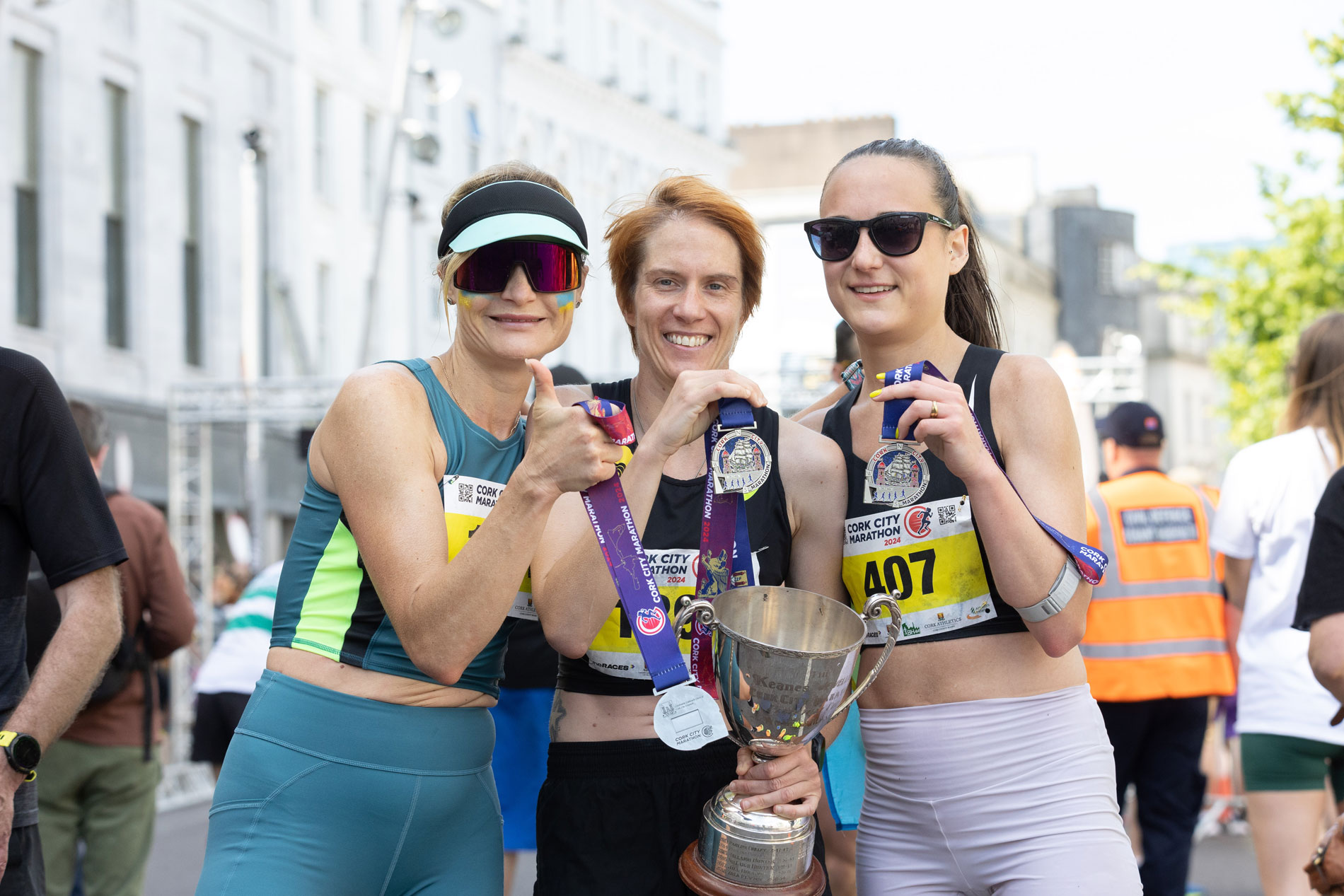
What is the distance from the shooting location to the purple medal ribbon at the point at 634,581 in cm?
238

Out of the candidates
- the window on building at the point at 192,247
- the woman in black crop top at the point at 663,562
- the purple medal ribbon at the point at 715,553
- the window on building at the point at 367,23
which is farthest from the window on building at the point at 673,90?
the purple medal ribbon at the point at 715,553

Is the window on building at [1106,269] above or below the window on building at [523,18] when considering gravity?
below

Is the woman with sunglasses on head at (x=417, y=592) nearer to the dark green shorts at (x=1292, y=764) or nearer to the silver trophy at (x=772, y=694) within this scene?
the silver trophy at (x=772, y=694)

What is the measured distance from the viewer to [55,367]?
1496 centimetres

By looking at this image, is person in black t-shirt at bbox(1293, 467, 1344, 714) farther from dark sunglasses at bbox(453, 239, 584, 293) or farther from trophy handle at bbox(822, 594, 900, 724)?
dark sunglasses at bbox(453, 239, 584, 293)

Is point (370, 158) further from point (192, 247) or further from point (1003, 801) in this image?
point (1003, 801)

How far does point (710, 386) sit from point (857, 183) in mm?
559

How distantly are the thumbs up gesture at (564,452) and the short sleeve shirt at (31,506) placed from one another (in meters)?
1.07

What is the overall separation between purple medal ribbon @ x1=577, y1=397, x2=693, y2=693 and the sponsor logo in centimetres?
49

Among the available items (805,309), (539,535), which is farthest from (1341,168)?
(805,309)

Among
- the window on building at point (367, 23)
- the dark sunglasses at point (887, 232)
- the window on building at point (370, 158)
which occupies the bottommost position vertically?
the dark sunglasses at point (887, 232)

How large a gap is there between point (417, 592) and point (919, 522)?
934 mm

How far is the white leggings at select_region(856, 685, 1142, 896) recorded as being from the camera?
7.80 ft

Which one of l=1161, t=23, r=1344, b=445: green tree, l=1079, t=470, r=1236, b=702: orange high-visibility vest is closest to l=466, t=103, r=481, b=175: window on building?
l=1161, t=23, r=1344, b=445: green tree
